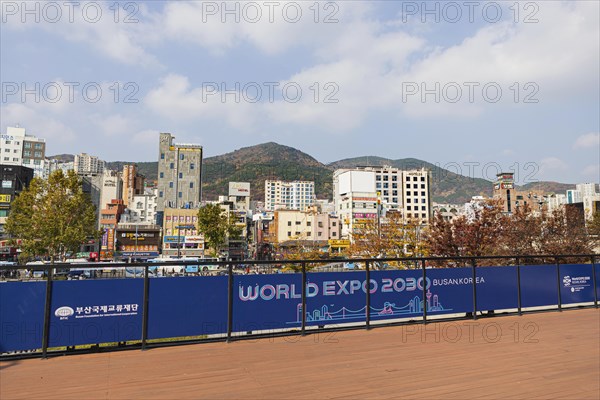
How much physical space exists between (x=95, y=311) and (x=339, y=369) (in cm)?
420

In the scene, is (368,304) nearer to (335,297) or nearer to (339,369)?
(335,297)

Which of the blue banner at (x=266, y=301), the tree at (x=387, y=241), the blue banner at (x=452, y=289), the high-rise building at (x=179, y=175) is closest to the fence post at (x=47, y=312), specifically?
the blue banner at (x=266, y=301)

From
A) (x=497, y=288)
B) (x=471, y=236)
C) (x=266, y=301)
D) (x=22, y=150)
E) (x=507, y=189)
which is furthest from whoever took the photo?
(x=22, y=150)

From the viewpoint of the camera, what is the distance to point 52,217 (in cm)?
3544

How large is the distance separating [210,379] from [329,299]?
3.67m

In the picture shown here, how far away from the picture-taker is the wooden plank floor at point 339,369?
17.2ft

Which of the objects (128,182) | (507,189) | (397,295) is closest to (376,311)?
(397,295)

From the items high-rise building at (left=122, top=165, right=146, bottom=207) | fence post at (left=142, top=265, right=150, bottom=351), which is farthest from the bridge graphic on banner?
high-rise building at (left=122, top=165, right=146, bottom=207)

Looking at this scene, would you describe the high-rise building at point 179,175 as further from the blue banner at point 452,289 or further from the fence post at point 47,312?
the fence post at point 47,312

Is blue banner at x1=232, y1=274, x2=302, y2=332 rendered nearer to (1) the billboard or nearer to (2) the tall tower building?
(1) the billboard

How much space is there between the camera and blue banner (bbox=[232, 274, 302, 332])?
815 centimetres

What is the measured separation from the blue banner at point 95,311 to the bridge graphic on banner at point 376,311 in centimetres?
303

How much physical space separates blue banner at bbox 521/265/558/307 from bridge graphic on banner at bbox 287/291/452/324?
8.24 feet

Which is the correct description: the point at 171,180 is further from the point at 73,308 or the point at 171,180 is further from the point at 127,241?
the point at 73,308
